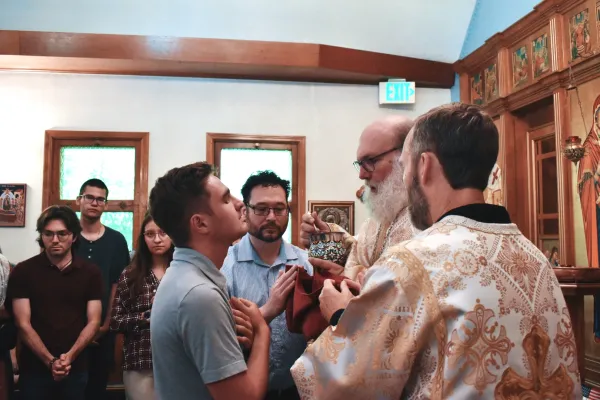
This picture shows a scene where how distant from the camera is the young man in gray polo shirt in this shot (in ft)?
5.18

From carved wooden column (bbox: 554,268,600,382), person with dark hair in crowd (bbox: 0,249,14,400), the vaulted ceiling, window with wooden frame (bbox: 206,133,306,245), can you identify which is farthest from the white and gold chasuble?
the vaulted ceiling

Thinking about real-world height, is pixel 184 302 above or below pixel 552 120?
below

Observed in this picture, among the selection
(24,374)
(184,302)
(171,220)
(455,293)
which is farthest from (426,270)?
(24,374)

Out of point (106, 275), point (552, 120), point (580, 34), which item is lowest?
point (106, 275)

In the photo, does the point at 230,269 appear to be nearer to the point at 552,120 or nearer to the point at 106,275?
the point at 106,275

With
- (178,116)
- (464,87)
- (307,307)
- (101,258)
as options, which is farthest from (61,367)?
(464,87)

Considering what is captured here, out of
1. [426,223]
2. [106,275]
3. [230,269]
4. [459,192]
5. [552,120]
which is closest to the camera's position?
[459,192]

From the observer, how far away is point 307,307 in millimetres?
1842

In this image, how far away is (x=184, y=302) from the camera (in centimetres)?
160

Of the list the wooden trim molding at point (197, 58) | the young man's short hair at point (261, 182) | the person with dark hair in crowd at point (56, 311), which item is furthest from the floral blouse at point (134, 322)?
the wooden trim molding at point (197, 58)

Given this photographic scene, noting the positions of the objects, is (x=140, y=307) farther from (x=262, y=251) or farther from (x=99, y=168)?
(x=99, y=168)

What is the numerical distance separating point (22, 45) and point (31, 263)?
2.95 m

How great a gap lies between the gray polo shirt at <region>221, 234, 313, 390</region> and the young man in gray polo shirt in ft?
2.05

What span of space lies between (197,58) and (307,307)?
188 inches
